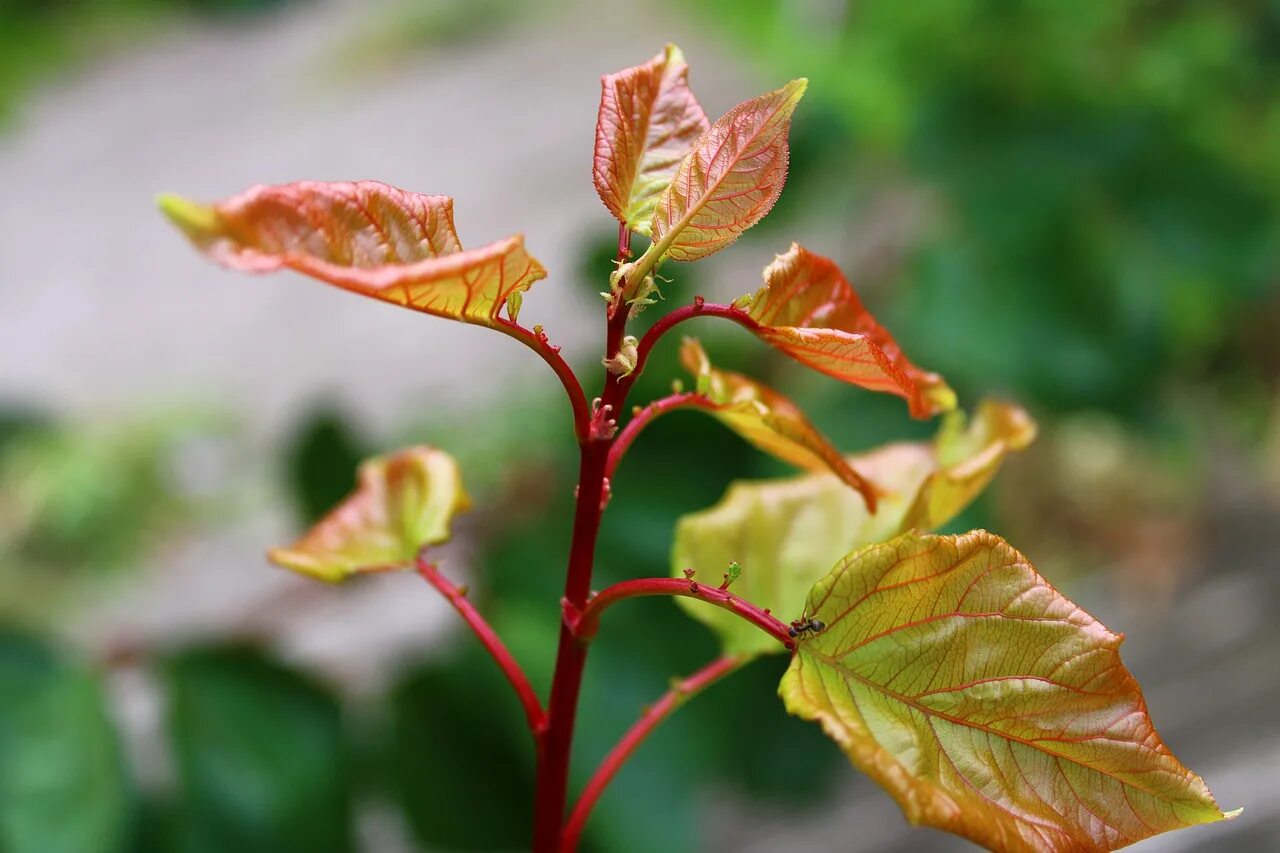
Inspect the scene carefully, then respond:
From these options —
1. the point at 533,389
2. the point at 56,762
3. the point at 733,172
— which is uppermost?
the point at 533,389

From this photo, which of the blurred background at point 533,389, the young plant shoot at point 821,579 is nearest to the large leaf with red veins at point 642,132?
the young plant shoot at point 821,579

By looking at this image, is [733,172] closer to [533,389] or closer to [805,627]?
[805,627]

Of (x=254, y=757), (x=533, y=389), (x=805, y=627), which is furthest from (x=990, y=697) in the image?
(x=533, y=389)

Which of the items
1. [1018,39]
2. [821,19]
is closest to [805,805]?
[1018,39]

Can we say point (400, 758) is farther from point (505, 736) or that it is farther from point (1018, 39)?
point (1018, 39)

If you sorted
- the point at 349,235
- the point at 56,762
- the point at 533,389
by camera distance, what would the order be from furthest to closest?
1. the point at 533,389
2. the point at 56,762
3. the point at 349,235

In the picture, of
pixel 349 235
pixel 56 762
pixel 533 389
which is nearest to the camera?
pixel 349 235

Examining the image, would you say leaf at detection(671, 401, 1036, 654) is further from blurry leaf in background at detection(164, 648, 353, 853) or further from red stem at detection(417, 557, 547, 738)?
blurry leaf in background at detection(164, 648, 353, 853)

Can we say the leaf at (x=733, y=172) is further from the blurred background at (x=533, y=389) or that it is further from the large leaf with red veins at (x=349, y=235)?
the blurred background at (x=533, y=389)
